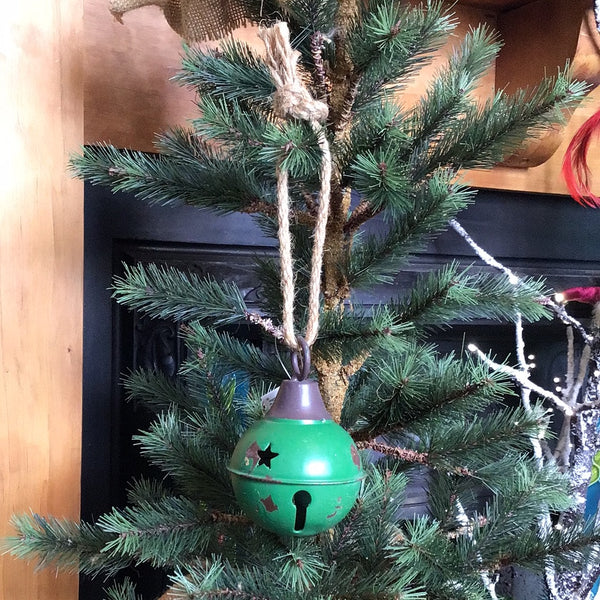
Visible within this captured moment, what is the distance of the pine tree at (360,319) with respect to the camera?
0.47 meters

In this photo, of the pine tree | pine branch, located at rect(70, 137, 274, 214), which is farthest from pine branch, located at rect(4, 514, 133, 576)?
pine branch, located at rect(70, 137, 274, 214)

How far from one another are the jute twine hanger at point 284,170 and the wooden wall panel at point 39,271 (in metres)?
0.35

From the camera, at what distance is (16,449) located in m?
0.67

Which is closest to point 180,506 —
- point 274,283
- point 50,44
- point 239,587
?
point 239,587

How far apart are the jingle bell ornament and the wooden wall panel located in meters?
0.36

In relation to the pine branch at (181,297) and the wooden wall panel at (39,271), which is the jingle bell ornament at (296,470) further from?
the wooden wall panel at (39,271)

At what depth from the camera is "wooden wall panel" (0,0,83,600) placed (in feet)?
2.15

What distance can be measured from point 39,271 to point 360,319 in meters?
0.37

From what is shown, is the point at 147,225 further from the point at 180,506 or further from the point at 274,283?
the point at 180,506

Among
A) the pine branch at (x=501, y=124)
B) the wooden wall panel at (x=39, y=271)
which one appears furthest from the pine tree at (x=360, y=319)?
the wooden wall panel at (x=39, y=271)

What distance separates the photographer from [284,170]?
16.6 inches

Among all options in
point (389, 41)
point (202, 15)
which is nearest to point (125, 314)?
point (202, 15)

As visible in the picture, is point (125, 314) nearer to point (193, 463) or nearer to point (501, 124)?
point (193, 463)

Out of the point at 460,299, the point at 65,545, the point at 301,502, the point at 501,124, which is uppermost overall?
the point at 501,124
